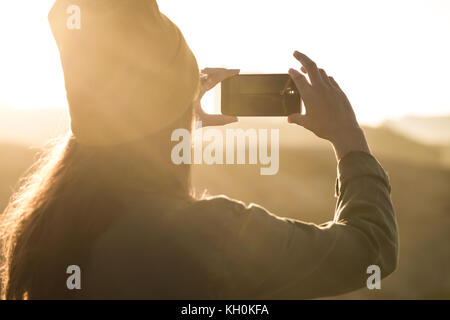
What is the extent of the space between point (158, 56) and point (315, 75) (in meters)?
0.58

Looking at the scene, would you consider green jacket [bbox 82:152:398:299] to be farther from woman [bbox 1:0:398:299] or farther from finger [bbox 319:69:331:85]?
finger [bbox 319:69:331:85]

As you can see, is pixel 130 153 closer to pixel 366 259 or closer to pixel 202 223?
pixel 202 223

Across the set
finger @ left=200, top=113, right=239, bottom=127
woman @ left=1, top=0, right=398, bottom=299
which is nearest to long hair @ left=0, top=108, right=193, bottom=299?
woman @ left=1, top=0, right=398, bottom=299

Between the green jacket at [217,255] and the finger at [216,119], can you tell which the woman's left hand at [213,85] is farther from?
the green jacket at [217,255]

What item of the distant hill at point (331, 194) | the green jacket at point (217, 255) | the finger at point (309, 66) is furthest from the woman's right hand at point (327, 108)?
the distant hill at point (331, 194)

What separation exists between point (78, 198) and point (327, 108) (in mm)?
867

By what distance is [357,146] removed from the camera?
66.3 inches

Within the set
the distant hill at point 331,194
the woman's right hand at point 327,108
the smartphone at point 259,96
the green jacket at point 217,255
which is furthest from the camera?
the distant hill at point 331,194

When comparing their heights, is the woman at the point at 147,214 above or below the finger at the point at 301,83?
below

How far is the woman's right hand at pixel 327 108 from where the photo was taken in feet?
5.59

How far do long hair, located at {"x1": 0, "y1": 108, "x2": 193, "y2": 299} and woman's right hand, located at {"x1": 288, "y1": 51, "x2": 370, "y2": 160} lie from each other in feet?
1.51

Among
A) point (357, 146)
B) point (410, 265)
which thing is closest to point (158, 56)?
point (357, 146)

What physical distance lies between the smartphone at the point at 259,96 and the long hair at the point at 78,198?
685 mm

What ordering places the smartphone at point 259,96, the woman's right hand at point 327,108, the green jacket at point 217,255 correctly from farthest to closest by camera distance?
1. the smartphone at point 259,96
2. the woman's right hand at point 327,108
3. the green jacket at point 217,255
